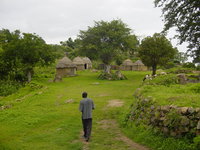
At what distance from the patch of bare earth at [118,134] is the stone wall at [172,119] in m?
1.19

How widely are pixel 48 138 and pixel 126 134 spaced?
3.79 m

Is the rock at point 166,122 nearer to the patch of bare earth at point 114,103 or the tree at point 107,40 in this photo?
the patch of bare earth at point 114,103

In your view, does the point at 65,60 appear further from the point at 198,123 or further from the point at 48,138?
the point at 198,123

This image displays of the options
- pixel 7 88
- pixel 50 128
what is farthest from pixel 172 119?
pixel 7 88

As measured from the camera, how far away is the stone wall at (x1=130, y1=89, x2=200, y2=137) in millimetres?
7045

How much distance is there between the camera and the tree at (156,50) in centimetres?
3434

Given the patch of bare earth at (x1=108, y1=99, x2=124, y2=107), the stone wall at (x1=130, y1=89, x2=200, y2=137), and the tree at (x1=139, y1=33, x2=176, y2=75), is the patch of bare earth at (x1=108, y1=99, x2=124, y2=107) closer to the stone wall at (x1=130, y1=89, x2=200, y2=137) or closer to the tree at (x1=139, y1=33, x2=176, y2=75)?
the stone wall at (x1=130, y1=89, x2=200, y2=137)

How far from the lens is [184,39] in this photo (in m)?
22.1

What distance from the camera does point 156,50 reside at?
3409cm

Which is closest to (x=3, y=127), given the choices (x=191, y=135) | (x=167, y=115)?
(x=167, y=115)

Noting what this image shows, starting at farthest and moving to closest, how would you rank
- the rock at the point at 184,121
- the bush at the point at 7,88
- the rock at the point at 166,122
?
the bush at the point at 7,88 → the rock at the point at 166,122 → the rock at the point at 184,121

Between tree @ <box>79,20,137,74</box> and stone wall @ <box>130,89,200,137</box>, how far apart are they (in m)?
30.9

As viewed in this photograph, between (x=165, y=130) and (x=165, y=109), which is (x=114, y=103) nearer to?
(x=165, y=109)

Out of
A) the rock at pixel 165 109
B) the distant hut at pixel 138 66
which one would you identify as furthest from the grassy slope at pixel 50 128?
the distant hut at pixel 138 66
